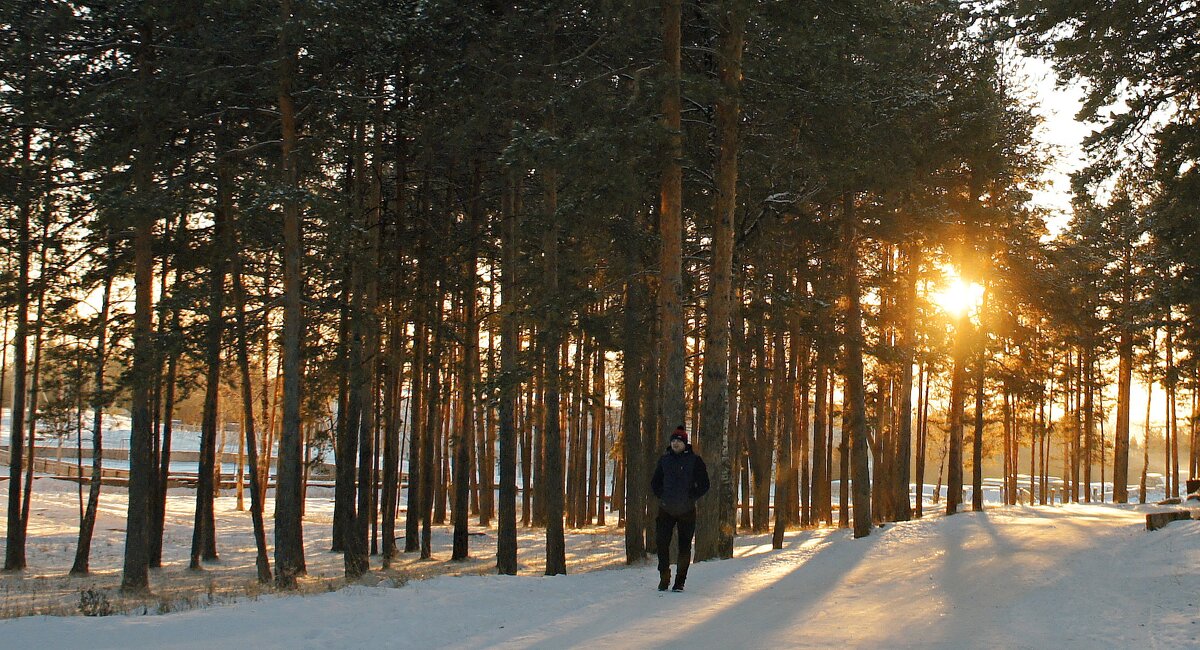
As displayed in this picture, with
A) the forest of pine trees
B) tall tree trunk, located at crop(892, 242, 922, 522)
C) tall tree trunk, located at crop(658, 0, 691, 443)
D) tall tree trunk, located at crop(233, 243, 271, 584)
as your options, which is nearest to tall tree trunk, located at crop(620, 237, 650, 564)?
the forest of pine trees

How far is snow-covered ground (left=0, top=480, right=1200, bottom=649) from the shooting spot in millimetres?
8117

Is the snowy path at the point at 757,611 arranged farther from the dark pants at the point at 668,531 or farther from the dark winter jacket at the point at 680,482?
the dark winter jacket at the point at 680,482

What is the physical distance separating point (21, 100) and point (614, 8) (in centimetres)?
1130

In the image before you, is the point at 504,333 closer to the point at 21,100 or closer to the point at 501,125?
the point at 501,125

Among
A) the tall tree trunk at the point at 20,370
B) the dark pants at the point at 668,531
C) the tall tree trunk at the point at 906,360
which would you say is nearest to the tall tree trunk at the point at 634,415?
the tall tree trunk at the point at 906,360

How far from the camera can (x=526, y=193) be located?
70.2 feet

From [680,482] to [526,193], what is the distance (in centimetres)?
1161

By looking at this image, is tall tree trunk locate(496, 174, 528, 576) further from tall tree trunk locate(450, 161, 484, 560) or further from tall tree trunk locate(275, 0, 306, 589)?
tall tree trunk locate(275, 0, 306, 589)

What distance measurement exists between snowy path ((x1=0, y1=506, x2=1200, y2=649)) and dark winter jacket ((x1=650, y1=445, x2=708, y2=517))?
41.2 inches

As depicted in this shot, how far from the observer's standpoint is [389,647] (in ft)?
27.2

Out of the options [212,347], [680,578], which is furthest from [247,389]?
[680,578]

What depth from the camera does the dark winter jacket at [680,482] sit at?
1120cm

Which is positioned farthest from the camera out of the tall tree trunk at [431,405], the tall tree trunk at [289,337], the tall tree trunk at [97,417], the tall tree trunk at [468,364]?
the tall tree trunk at [431,405]

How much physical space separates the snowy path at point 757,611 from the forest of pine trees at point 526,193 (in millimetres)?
4430
